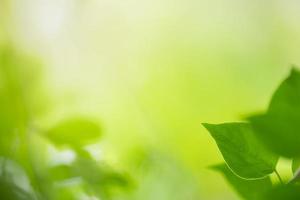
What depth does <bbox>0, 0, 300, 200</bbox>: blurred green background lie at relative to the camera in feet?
2.67

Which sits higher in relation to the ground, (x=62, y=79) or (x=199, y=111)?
(x=62, y=79)

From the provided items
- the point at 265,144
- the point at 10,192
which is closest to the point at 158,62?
the point at 10,192

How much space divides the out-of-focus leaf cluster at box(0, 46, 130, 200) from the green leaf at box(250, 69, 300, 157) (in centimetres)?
27

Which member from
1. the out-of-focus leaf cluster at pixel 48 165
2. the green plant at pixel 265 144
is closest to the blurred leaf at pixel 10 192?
the out-of-focus leaf cluster at pixel 48 165

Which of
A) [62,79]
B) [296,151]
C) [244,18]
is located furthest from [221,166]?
[244,18]

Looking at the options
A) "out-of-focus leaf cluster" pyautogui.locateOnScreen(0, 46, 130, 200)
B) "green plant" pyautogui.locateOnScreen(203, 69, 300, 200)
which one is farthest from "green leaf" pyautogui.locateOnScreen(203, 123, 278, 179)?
"out-of-focus leaf cluster" pyautogui.locateOnScreen(0, 46, 130, 200)

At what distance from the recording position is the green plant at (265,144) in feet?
1.00

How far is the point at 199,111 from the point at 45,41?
326 millimetres

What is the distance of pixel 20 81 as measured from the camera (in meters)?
0.73

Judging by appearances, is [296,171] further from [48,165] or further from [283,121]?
[48,165]

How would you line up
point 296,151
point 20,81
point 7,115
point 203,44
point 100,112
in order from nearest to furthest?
point 296,151 < point 7,115 < point 20,81 < point 100,112 < point 203,44

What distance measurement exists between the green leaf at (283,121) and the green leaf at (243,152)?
0.04 metres

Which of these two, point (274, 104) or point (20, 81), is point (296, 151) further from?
point (20, 81)

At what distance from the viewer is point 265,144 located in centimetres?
31
